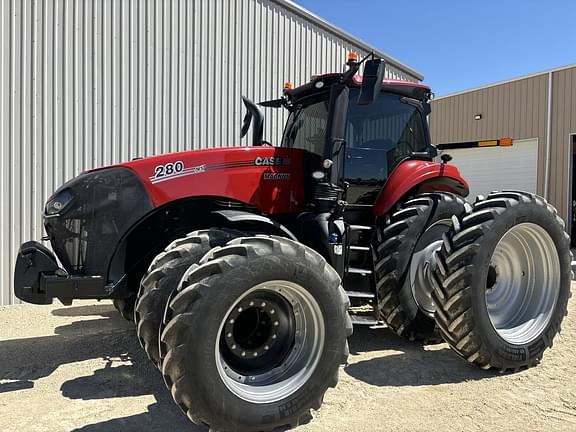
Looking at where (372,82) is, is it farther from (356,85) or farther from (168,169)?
(168,169)

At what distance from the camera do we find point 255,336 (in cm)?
352

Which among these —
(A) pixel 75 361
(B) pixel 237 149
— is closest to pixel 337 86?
(B) pixel 237 149

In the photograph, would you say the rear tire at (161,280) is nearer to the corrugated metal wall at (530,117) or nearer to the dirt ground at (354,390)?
the dirt ground at (354,390)

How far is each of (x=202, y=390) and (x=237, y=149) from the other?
2066mm


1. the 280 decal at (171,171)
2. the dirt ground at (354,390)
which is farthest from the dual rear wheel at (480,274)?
the 280 decal at (171,171)

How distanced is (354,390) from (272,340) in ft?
2.84

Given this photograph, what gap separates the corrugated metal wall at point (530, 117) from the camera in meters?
15.2

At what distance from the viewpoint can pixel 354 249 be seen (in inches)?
185

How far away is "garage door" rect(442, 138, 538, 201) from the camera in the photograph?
16.4 meters

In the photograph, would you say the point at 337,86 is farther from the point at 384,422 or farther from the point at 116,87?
the point at 116,87

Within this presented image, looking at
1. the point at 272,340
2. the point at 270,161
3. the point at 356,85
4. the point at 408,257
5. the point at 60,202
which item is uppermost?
the point at 356,85

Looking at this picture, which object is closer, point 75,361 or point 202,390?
point 202,390

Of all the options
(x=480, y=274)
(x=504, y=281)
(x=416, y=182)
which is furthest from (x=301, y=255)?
(x=504, y=281)

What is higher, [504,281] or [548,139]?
[548,139]
